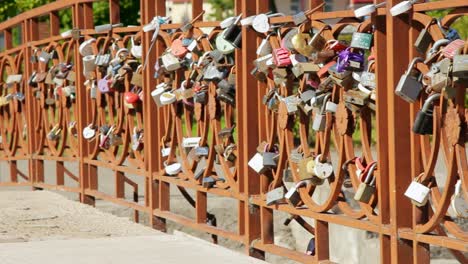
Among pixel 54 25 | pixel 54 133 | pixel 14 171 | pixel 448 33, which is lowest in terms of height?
pixel 14 171

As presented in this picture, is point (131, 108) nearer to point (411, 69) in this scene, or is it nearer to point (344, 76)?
point (344, 76)

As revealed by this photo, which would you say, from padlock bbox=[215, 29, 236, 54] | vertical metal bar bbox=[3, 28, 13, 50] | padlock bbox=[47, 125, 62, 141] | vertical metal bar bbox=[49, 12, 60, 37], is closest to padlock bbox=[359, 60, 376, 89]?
padlock bbox=[215, 29, 236, 54]

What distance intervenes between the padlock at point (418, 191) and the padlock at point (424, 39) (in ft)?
1.57

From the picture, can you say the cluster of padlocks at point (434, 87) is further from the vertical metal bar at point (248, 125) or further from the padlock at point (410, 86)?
the vertical metal bar at point (248, 125)

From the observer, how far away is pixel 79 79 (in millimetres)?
8898

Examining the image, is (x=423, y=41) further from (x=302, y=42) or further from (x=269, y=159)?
(x=269, y=159)

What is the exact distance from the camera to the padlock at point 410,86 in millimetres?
4586

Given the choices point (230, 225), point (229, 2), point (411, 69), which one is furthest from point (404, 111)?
point (229, 2)

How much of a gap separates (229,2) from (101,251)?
37.0 metres

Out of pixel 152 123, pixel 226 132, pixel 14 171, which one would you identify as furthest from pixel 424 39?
pixel 14 171

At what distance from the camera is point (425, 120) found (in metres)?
4.58

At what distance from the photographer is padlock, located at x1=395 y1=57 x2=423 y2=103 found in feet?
15.0

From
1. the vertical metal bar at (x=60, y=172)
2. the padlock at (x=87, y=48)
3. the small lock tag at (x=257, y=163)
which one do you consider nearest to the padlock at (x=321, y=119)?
the small lock tag at (x=257, y=163)

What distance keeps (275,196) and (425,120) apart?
1419mm
